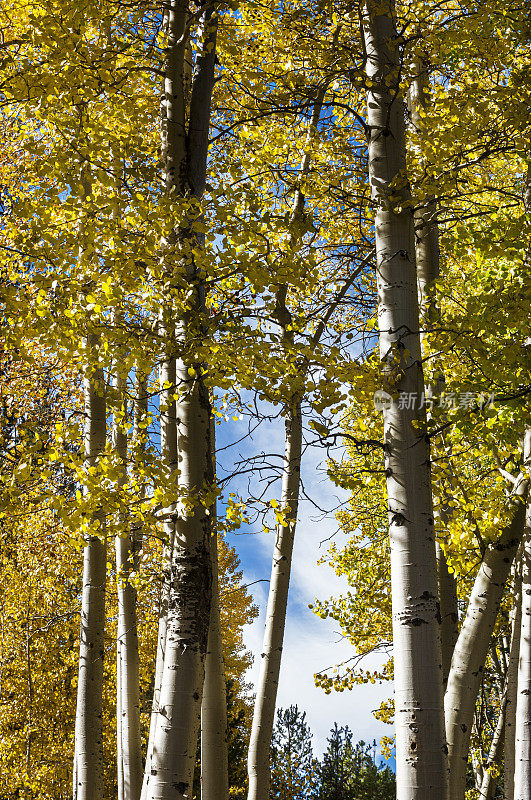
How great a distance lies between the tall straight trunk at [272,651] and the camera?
6312 millimetres

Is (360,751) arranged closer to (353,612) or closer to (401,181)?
(353,612)

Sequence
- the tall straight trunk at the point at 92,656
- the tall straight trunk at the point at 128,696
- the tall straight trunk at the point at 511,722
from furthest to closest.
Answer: the tall straight trunk at the point at 128,696 < the tall straight trunk at the point at 92,656 < the tall straight trunk at the point at 511,722

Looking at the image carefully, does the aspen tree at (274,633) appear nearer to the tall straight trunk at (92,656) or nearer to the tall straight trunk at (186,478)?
the tall straight trunk at (186,478)

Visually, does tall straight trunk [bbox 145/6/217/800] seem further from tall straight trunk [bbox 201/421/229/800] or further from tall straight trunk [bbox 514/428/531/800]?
tall straight trunk [bbox 514/428/531/800]

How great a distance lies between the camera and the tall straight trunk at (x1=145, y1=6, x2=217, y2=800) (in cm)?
412

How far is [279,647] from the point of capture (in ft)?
21.7

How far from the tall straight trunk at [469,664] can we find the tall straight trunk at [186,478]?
184 cm

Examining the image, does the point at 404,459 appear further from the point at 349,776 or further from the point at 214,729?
the point at 349,776

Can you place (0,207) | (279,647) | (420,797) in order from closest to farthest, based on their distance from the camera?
(420,797) → (279,647) → (0,207)

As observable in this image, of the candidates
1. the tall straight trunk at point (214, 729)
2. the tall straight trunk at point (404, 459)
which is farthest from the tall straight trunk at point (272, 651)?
the tall straight trunk at point (404, 459)

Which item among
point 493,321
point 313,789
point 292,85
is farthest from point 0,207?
point 313,789

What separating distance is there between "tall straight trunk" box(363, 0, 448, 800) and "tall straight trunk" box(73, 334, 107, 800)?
10.2 feet

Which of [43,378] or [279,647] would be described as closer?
[279,647]

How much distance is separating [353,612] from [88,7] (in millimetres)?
9569
